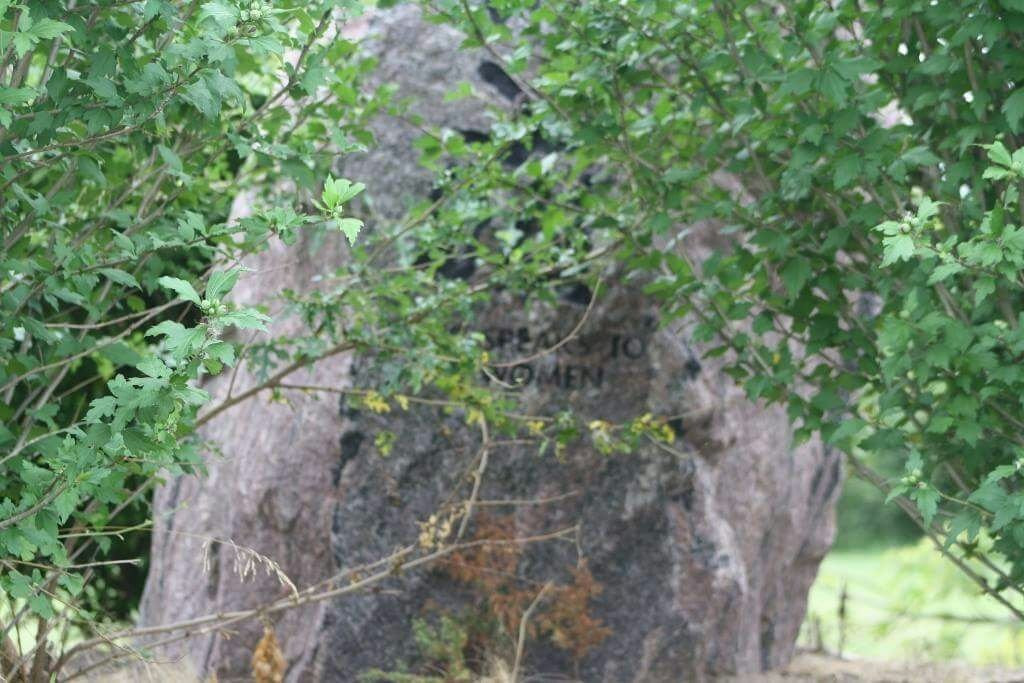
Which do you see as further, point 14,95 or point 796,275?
point 796,275

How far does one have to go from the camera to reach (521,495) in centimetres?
481

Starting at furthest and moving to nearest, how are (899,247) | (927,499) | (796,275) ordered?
1. (796,275)
2. (927,499)
3. (899,247)

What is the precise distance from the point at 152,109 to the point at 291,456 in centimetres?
223

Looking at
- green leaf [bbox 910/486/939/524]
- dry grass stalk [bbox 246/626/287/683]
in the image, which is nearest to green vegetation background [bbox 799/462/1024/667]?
green leaf [bbox 910/486/939/524]

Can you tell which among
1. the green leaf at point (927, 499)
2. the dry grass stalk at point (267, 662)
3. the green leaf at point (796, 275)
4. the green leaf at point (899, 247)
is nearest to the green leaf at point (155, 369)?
the green leaf at point (899, 247)

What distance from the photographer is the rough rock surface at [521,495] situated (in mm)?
4699

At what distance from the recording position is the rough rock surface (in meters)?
4.70

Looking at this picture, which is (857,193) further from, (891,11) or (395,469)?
(395,469)

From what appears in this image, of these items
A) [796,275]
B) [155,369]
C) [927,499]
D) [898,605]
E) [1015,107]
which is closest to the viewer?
[155,369]

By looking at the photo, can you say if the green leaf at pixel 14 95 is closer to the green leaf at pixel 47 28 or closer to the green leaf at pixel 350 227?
the green leaf at pixel 47 28

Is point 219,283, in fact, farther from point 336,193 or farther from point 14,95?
point 14,95

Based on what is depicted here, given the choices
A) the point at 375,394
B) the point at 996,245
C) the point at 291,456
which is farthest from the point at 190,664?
the point at 996,245

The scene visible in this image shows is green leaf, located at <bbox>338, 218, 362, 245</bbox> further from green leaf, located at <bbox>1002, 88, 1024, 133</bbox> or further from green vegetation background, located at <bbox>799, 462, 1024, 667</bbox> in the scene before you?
green vegetation background, located at <bbox>799, 462, 1024, 667</bbox>

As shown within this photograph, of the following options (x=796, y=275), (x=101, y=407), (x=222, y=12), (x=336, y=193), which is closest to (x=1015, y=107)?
(x=796, y=275)
